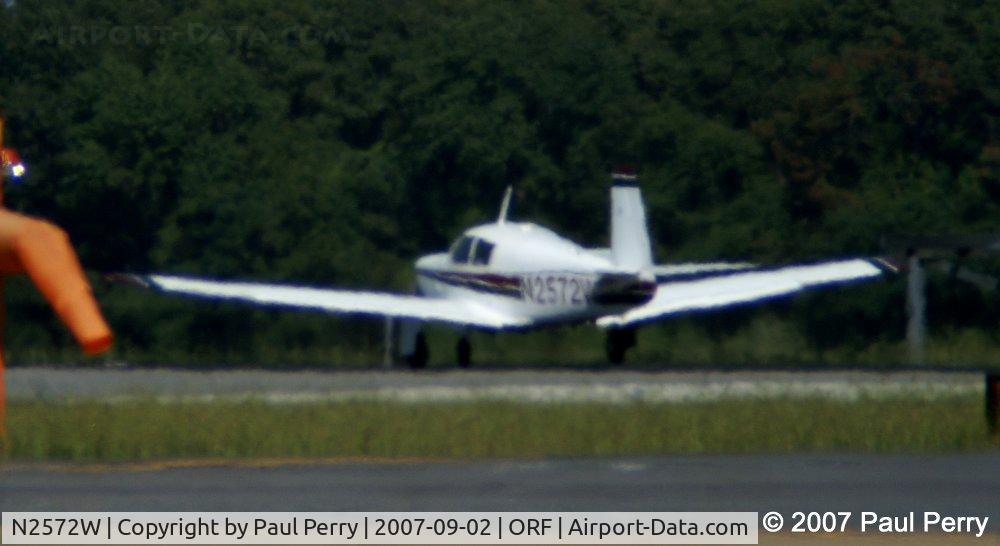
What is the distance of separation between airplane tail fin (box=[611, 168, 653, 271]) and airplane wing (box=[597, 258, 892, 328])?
969mm

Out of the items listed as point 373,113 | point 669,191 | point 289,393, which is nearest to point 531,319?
point 289,393

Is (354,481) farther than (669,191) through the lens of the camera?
No

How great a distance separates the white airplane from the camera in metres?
28.2

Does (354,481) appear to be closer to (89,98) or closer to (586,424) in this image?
(586,424)

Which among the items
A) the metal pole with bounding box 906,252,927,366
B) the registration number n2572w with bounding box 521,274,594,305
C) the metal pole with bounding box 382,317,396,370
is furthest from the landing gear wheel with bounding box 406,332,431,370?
the metal pole with bounding box 906,252,927,366

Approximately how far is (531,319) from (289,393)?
23.5 ft

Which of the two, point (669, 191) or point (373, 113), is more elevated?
point (373, 113)

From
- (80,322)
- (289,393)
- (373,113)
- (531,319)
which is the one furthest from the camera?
(373,113)

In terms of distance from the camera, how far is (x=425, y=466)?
1495cm

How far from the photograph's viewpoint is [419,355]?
3019cm

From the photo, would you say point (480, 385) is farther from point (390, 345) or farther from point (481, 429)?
point (481, 429)

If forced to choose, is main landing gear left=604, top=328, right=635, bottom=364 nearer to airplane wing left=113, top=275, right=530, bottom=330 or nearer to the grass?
airplane wing left=113, top=275, right=530, bottom=330

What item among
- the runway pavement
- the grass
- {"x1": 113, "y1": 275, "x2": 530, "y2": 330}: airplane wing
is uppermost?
{"x1": 113, "y1": 275, "x2": 530, "y2": 330}: airplane wing

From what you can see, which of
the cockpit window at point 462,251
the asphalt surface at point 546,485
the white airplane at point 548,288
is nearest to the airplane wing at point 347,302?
the white airplane at point 548,288
